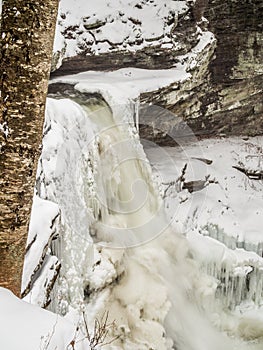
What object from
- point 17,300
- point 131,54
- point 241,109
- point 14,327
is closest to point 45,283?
point 17,300

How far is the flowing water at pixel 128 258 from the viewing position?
5.28m

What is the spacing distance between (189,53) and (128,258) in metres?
4.62

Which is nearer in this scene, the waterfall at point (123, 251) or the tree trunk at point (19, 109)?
the tree trunk at point (19, 109)

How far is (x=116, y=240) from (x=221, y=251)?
2.02 metres

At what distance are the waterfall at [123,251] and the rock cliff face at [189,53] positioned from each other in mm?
1903

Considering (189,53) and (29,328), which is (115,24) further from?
(29,328)

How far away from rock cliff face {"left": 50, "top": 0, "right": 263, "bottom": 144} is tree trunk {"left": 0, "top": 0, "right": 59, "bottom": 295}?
231 inches

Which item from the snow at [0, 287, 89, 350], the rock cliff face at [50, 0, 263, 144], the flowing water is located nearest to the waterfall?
the flowing water

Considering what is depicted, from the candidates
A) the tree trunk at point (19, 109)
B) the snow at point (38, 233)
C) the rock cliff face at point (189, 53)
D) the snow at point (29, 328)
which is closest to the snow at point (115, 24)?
the rock cliff face at point (189, 53)

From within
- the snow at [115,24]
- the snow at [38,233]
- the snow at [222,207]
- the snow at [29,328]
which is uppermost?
the snow at [115,24]

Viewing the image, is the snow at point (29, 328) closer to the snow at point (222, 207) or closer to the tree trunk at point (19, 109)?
the tree trunk at point (19, 109)

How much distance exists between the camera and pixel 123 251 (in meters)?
6.08

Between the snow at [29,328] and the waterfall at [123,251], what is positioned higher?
the snow at [29,328]

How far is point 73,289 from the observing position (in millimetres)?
4898
